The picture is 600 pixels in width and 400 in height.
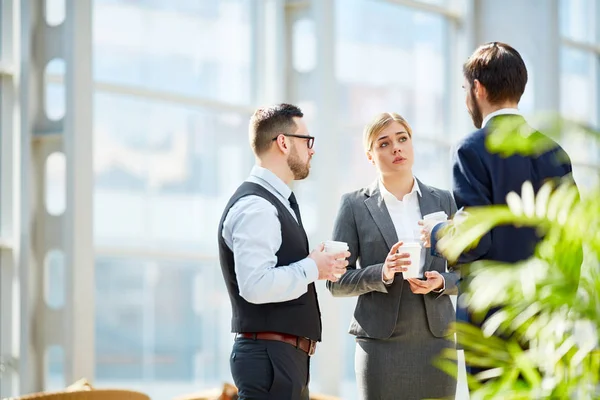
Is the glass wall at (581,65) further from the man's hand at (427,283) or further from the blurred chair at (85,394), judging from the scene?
the blurred chair at (85,394)

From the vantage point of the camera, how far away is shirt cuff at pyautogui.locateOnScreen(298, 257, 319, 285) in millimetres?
2867

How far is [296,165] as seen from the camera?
122 inches

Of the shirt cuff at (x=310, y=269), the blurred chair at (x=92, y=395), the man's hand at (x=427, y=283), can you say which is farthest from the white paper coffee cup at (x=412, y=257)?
the blurred chair at (x=92, y=395)

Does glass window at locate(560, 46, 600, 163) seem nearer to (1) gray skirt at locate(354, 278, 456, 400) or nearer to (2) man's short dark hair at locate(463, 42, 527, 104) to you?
(1) gray skirt at locate(354, 278, 456, 400)

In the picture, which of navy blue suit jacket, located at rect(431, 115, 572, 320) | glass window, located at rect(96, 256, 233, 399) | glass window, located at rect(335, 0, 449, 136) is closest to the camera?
navy blue suit jacket, located at rect(431, 115, 572, 320)

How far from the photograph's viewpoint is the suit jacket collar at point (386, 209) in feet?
11.0

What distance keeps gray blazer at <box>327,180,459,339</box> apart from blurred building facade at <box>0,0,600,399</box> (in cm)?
139

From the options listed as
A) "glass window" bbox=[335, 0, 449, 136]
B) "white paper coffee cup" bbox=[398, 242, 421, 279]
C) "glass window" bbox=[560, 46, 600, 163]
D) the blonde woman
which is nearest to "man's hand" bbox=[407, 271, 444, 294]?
the blonde woman

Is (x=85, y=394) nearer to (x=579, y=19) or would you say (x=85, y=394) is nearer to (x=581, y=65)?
(x=581, y=65)

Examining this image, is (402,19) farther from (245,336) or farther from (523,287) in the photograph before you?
(523,287)

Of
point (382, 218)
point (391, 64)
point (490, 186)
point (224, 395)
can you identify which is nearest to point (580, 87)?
point (391, 64)

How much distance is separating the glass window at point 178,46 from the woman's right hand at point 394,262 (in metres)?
2.02

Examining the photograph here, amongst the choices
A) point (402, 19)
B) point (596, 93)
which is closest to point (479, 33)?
point (402, 19)

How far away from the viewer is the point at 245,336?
2.93m
